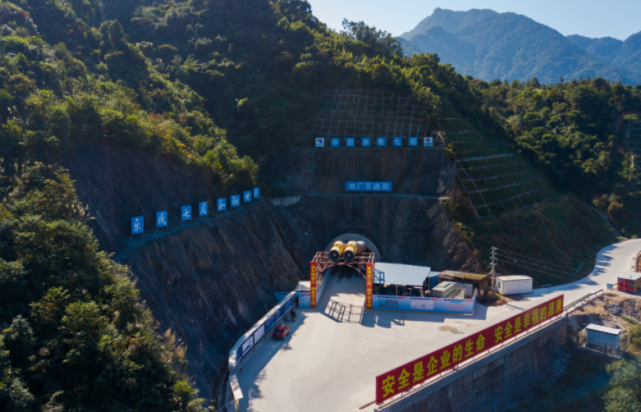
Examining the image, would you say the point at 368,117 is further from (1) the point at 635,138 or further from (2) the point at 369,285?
(1) the point at 635,138

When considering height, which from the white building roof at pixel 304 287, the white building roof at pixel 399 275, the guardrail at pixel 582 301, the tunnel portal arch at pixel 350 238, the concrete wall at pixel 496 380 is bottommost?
the concrete wall at pixel 496 380

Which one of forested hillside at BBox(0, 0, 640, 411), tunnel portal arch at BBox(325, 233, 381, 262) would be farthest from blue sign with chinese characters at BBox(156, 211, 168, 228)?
tunnel portal arch at BBox(325, 233, 381, 262)

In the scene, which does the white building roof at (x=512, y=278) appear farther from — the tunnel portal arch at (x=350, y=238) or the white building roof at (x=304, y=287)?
the white building roof at (x=304, y=287)

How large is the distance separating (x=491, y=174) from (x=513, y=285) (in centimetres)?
2002

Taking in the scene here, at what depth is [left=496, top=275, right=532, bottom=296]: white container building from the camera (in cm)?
4241

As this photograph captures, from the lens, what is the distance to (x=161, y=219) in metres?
34.1

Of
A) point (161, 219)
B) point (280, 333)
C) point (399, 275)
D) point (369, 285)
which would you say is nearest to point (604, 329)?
point (399, 275)

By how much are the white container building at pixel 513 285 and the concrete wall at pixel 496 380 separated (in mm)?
5838

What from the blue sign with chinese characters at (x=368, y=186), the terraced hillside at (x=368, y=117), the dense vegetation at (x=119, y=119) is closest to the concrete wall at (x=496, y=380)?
the dense vegetation at (x=119, y=119)

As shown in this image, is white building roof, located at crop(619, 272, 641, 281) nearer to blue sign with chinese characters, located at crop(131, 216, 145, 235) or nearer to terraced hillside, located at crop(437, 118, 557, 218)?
terraced hillside, located at crop(437, 118, 557, 218)

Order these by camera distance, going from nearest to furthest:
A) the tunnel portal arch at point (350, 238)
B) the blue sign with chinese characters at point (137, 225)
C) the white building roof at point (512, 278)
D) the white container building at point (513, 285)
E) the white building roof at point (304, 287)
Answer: the blue sign with chinese characters at point (137, 225)
the white building roof at point (304, 287)
the white container building at point (513, 285)
the white building roof at point (512, 278)
the tunnel portal arch at point (350, 238)

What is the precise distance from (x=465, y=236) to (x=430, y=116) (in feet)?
66.9

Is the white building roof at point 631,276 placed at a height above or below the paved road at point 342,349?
above

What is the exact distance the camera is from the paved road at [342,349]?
81.0 feet
